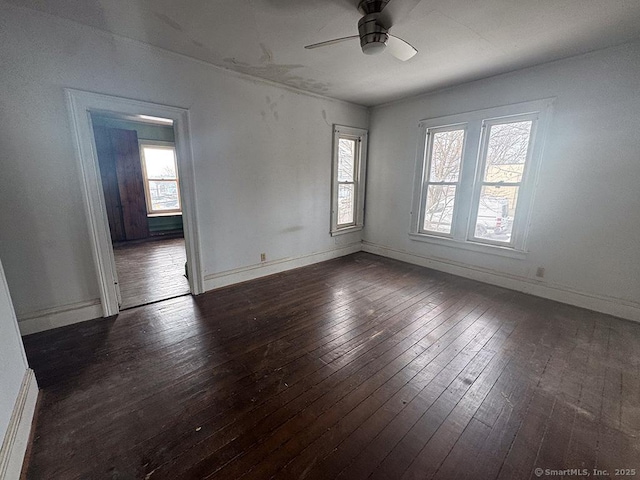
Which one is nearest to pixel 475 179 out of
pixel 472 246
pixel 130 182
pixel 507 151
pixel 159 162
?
pixel 507 151

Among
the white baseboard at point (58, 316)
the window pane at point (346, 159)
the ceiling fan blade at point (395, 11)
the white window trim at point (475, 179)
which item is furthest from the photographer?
the window pane at point (346, 159)

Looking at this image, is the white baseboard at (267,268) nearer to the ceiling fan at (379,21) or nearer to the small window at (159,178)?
the ceiling fan at (379,21)

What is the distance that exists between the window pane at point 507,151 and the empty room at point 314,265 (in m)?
0.03

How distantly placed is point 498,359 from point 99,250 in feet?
12.3

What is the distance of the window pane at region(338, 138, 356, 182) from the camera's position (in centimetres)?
464

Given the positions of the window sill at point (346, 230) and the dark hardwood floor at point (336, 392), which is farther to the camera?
the window sill at point (346, 230)

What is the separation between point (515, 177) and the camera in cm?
331

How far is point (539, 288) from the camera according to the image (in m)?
3.25

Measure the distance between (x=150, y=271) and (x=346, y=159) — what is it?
3774 millimetres

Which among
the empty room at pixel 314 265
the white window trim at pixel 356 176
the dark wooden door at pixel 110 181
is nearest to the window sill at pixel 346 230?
the white window trim at pixel 356 176

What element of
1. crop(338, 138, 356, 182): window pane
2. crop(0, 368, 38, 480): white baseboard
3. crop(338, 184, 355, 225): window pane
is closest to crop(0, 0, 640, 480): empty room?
crop(0, 368, 38, 480): white baseboard

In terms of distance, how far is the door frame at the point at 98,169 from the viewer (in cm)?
235

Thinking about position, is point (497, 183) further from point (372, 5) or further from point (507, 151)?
point (372, 5)

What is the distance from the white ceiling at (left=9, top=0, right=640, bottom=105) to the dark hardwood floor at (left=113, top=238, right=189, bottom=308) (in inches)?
107
